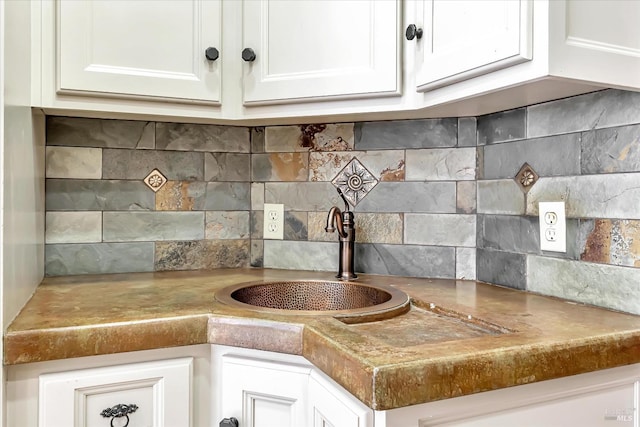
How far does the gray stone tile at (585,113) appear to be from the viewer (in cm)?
100

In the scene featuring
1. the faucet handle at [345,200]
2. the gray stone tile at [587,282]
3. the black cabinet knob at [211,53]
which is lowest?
the gray stone tile at [587,282]

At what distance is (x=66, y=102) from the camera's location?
117 cm

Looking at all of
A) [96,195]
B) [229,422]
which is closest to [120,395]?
[229,422]

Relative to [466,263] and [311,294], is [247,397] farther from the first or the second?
[466,263]

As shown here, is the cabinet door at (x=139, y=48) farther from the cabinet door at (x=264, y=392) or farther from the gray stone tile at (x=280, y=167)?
the cabinet door at (x=264, y=392)

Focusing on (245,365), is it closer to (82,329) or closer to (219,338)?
(219,338)

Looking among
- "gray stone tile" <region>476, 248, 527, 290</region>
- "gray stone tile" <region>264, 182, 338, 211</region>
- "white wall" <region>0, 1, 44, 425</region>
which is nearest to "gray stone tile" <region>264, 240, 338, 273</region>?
"gray stone tile" <region>264, 182, 338, 211</region>

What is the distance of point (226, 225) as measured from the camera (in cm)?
161

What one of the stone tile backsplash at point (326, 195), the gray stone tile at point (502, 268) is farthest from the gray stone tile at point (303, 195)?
the gray stone tile at point (502, 268)

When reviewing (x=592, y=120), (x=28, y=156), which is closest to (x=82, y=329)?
(x=28, y=156)

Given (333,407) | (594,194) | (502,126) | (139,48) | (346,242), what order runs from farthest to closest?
1. (346,242)
2. (502,126)
3. (139,48)
4. (594,194)
5. (333,407)

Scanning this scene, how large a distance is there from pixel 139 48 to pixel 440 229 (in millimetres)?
970

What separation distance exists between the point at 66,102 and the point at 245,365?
76 cm

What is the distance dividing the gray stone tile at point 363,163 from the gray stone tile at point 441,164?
0.12 feet
